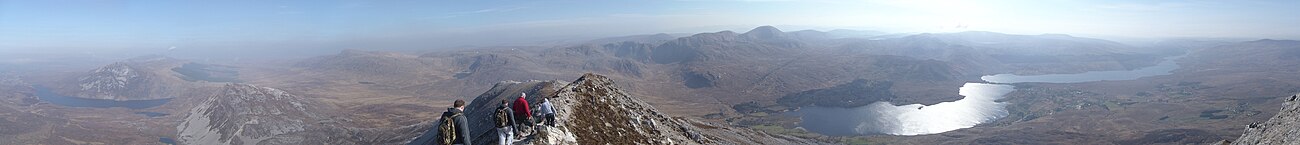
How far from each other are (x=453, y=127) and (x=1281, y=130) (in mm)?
37070

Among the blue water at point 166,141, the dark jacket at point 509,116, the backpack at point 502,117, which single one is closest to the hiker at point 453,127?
the backpack at point 502,117

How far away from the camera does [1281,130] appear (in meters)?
32.2

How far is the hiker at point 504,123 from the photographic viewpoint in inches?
917

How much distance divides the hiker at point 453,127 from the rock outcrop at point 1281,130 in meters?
32.1

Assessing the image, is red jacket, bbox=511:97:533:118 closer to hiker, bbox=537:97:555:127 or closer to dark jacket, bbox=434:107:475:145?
hiker, bbox=537:97:555:127

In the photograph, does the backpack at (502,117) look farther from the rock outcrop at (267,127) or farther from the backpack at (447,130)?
the rock outcrop at (267,127)

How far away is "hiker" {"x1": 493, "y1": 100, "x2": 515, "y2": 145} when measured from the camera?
2330cm

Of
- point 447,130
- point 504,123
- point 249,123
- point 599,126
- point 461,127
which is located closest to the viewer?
point 447,130

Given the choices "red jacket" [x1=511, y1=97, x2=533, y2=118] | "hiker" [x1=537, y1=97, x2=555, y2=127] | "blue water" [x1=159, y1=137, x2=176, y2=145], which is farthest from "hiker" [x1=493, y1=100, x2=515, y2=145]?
"blue water" [x1=159, y1=137, x2=176, y2=145]

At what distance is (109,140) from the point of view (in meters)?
174

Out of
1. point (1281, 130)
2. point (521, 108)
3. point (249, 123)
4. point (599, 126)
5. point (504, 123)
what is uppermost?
point (521, 108)

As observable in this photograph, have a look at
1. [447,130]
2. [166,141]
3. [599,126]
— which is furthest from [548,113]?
[166,141]

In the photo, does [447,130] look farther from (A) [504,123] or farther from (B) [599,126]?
(B) [599,126]

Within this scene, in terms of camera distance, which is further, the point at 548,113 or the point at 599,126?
the point at 599,126
